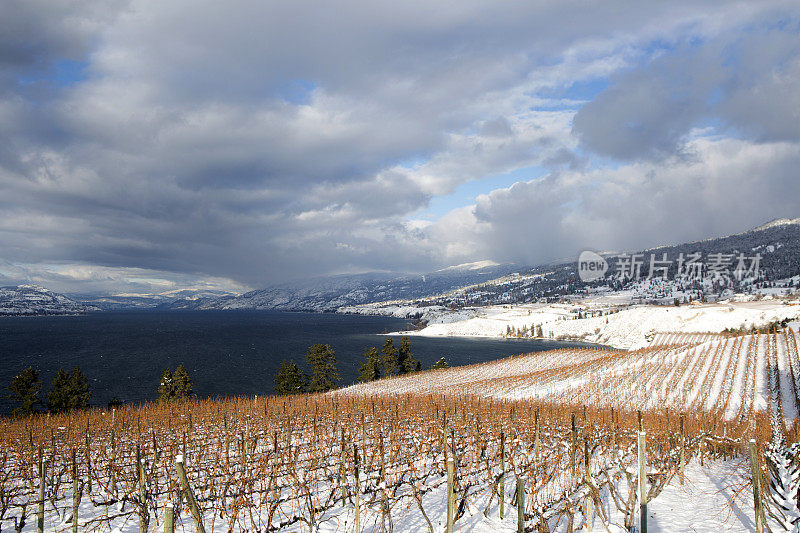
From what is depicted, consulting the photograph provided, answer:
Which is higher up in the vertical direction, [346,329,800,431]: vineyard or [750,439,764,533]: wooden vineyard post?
[750,439,764,533]: wooden vineyard post

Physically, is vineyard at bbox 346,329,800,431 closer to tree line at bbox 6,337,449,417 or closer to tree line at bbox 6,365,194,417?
tree line at bbox 6,337,449,417

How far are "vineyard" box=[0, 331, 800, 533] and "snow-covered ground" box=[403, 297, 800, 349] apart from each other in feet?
284

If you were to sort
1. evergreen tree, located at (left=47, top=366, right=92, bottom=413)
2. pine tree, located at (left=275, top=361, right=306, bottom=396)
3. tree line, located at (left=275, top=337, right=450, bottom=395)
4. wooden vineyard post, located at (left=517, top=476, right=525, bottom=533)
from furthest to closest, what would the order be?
tree line, located at (left=275, top=337, right=450, bottom=395) → pine tree, located at (left=275, top=361, right=306, bottom=396) → evergreen tree, located at (left=47, top=366, right=92, bottom=413) → wooden vineyard post, located at (left=517, top=476, right=525, bottom=533)

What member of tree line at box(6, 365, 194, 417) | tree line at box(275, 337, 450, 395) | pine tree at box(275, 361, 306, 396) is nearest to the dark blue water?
tree line at box(6, 365, 194, 417)

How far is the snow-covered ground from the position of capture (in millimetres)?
111188

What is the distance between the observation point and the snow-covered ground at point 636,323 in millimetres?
111188

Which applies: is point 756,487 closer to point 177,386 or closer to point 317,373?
point 177,386

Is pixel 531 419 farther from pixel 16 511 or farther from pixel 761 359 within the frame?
pixel 761 359

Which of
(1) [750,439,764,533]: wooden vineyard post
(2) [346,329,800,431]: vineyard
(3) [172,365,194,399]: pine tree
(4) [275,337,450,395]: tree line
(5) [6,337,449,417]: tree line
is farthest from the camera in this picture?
(4) [275,337,450,395]: tree line

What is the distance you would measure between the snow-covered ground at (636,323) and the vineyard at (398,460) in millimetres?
86573

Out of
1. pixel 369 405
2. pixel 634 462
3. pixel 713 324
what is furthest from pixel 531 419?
pixel 713 324

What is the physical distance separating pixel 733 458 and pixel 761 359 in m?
38.2

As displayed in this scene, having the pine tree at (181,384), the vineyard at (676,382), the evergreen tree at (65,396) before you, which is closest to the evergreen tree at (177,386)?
the pine tree at (181,384)

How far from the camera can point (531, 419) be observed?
18797 millimetres
